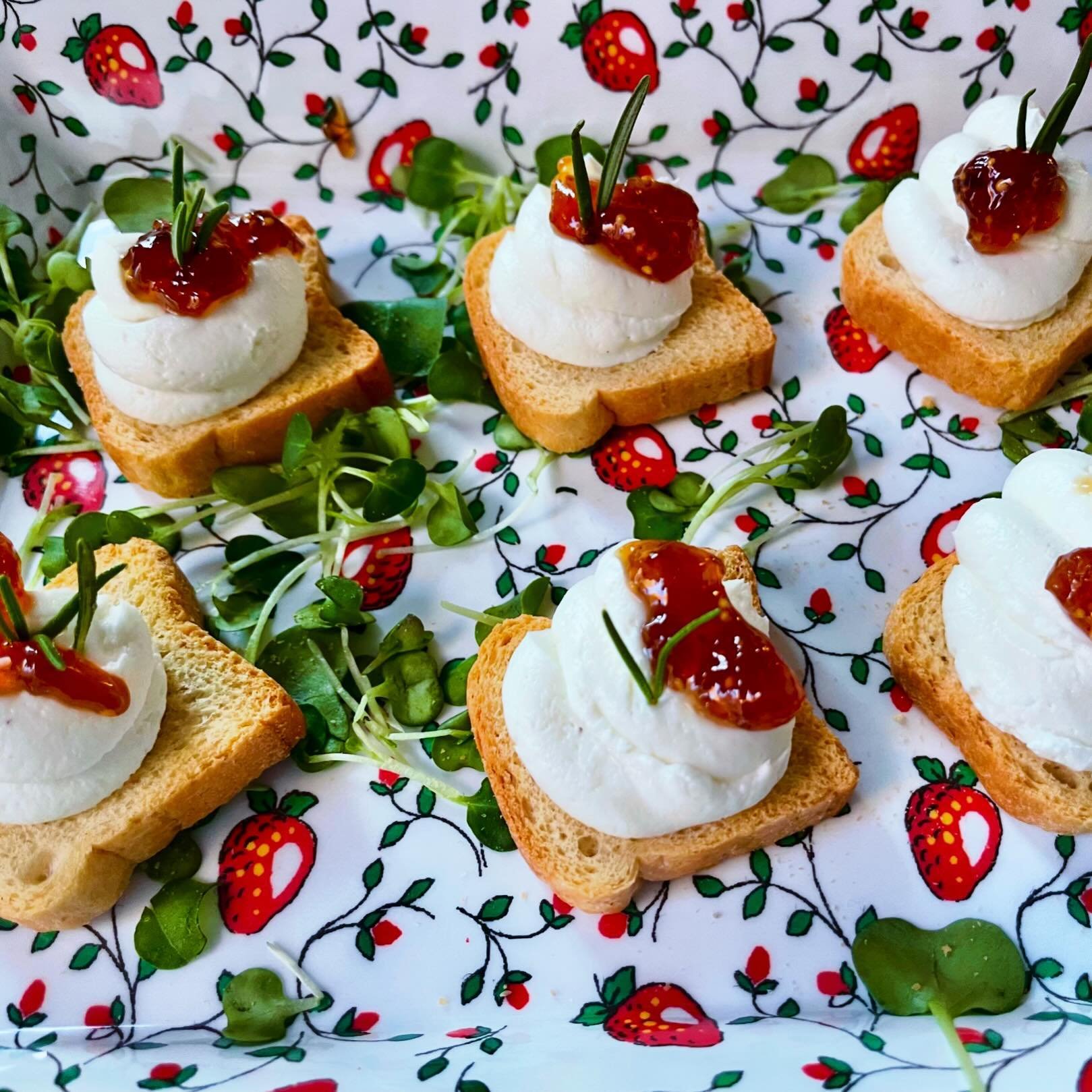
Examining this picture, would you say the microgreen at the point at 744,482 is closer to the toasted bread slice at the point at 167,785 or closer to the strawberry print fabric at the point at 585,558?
the strawberry print fabric at the point at 585,558

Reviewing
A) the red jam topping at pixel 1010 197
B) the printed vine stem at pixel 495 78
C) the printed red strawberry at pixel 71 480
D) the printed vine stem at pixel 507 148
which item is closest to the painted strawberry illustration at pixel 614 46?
the printed vine stem at pixel 495 78

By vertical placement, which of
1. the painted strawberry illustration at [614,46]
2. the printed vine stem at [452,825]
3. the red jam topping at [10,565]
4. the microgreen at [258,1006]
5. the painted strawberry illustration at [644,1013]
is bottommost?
the microgreen at [258,1006]

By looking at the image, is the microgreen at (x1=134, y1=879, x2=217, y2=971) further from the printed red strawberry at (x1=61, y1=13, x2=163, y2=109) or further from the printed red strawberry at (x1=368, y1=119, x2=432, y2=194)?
the printed red strawberry at (x1=61, y1=13, x2=163, y2=109)

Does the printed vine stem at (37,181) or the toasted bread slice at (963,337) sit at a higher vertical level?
the toasted bread slice at (963,337)

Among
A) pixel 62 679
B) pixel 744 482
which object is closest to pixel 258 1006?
pixel 62 679

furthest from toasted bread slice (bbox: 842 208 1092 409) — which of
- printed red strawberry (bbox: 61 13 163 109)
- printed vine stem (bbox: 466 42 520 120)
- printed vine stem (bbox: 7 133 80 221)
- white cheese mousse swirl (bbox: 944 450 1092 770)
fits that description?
printed vine stem (bbox: 7 133 80 221)
